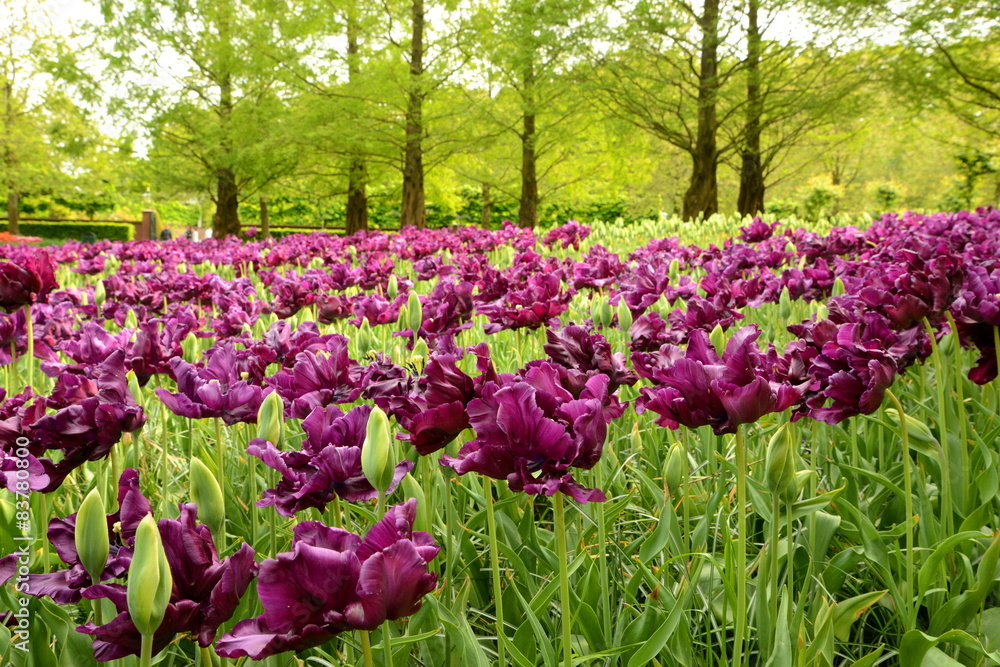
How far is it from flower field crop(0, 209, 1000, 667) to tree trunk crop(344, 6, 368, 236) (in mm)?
13821

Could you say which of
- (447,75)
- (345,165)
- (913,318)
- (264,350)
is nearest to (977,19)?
(447,75)

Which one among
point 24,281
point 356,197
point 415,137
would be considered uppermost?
point 415,137

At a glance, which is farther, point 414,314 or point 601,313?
point 601,313

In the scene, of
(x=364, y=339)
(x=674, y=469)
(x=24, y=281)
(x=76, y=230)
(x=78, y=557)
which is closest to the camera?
(x=78, y=557)

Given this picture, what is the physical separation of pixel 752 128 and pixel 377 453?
16455 millimetres

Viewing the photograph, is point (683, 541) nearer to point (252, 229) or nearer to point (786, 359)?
point (786, 359)

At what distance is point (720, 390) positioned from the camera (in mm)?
1199

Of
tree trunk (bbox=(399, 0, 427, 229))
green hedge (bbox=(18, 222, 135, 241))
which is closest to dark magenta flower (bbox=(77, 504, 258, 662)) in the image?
tree trunk (bbox=(399, 0, 427, 229))

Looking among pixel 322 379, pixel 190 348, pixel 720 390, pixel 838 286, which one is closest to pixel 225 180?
pixel 190 348

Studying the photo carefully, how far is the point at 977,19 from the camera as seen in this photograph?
13.1 meters

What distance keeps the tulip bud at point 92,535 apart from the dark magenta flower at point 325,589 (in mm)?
254

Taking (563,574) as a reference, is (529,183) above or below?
above

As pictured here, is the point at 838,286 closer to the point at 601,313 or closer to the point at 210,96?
the point at 601,313

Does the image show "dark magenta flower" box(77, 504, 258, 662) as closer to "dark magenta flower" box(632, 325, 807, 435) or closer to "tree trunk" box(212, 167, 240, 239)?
"dark magenta flower" box(632, 325, 807, 435)
